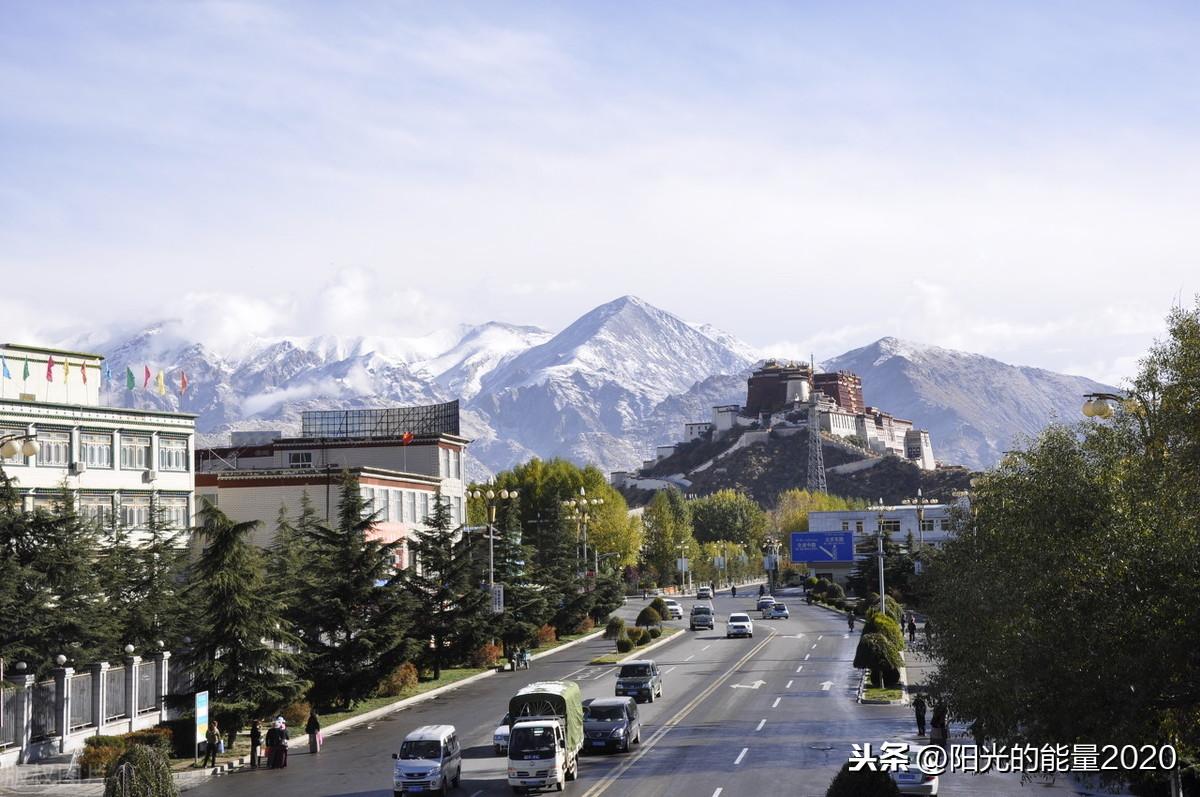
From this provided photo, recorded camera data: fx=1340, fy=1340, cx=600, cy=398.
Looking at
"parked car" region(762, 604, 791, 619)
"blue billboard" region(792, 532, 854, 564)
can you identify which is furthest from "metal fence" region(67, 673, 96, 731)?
"blue billboard" region(792, 532, 854, 564)

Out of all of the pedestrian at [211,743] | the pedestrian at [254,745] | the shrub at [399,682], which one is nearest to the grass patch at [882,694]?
the shrub at [399,682]

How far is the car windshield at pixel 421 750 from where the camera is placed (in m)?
37.0

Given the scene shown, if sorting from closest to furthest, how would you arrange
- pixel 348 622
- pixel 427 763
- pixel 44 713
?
pixel 427 763, pixel 44 713, pixel 348 622

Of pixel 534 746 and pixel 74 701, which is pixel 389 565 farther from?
pixel 534 746

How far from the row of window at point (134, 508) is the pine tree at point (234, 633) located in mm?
25542

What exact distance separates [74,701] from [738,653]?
148 ft

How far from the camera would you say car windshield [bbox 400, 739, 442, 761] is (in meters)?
37.0

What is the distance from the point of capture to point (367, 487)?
3590 inches

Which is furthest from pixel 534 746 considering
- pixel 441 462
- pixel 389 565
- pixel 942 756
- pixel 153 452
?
pixel 441 462

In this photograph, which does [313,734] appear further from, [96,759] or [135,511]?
[135,511]

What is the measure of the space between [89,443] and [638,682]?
37317 millimetres

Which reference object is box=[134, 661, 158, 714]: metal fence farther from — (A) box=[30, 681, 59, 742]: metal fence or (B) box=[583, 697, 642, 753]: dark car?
(B) box=[583, 697, 642, 753]: dark car

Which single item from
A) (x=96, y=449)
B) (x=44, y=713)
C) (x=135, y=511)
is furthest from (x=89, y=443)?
(x=44, y=713)

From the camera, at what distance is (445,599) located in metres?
70.8
